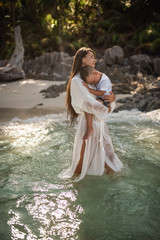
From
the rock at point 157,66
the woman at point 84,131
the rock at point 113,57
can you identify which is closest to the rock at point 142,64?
the rock at point 157,66

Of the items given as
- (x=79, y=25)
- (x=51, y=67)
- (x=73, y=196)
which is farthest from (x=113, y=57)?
(x=73, y=196)

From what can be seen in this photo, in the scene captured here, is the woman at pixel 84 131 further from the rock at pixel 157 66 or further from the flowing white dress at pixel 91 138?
the rock at pixel 157 66

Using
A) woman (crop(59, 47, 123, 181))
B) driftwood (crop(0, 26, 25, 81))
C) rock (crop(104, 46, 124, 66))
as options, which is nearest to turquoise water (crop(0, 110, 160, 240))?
woman (crop(59, 47, 123, 181))

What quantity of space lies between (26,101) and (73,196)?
7.86 m

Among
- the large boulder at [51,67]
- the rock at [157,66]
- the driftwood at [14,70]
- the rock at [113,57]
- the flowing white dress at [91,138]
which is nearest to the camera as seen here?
the flowing white dress at [91,138]

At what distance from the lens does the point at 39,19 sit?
66.8ft

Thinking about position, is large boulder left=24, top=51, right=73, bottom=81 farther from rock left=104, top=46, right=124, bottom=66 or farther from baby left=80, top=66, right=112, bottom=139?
baby left=80, top=66, right=112, bottom=139

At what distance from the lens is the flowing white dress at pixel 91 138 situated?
3.09 meters

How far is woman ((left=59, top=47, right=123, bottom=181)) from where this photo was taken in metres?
3.10

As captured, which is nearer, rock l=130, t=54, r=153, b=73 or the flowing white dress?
the flowing white dress

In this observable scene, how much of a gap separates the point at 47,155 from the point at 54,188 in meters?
1.40

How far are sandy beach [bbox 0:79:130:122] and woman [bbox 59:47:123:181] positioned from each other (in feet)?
16.2

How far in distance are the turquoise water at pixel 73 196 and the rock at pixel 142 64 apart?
32.2ft

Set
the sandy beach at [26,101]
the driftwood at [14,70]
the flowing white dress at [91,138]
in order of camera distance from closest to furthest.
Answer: the flowing white dress at [91,138]
the sandy beach at [26,101]
the driftwood at [14,70]
